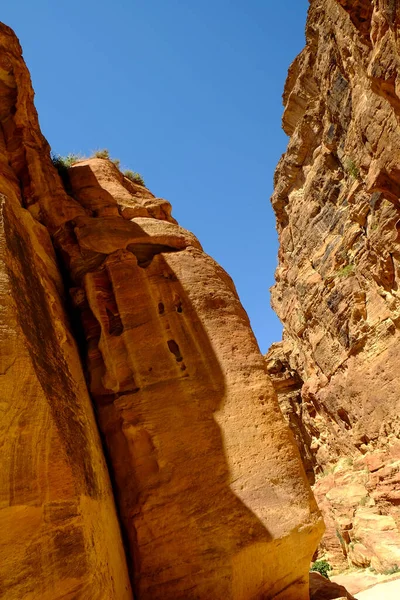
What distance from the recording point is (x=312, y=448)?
1178 inches

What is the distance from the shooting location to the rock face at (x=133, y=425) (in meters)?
5.49

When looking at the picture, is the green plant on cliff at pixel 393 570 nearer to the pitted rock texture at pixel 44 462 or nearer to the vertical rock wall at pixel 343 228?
the vertical rock wall at pixel 343 228

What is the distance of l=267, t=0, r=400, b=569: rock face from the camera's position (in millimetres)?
14586

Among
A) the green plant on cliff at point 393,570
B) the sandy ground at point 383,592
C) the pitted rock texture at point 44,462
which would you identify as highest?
the pitted rock texture at point 44,462

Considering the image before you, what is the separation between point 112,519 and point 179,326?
389cm

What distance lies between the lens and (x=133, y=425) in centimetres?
834

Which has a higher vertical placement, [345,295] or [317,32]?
[317,32]

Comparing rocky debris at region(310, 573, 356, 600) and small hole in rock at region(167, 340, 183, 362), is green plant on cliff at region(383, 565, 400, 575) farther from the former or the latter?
small hole in rock at region(167, 340, 183, 362)

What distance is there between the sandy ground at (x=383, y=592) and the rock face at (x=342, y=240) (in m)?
4.77

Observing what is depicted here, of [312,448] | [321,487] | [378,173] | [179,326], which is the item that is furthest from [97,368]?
[312,448]

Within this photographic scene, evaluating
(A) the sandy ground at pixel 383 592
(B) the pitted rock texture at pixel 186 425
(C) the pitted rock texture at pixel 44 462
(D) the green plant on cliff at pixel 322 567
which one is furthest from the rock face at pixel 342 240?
(C) the pitted rock texture at pixel 44 462

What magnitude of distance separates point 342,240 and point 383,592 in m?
17.5

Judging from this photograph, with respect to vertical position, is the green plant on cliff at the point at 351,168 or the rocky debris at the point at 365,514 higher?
the green plant on cliff at the point at 351,168

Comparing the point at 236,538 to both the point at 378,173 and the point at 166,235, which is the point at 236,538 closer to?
the point at 166,235
